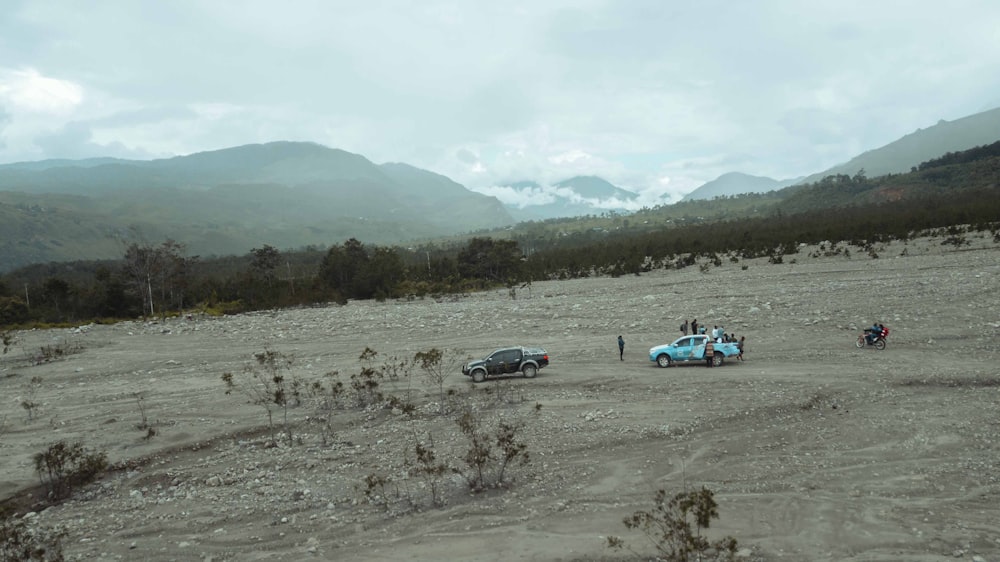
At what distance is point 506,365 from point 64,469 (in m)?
12.4

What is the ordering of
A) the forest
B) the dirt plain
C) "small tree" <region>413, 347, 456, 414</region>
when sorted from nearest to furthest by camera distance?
the dirt plain → "small tree" <region>413, 347, 456, 414</region> → the forest

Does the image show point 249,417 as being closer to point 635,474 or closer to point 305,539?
point 305,539

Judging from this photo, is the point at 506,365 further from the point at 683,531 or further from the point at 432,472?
the point at 683,531

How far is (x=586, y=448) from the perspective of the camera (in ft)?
41.6

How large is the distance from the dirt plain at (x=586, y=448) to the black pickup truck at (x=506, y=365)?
64 centimetres

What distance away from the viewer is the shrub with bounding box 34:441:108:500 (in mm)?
12273

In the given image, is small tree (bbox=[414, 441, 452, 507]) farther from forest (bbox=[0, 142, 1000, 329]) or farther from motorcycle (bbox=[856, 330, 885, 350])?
forest (bbox=[0, 142, 1000, 329])

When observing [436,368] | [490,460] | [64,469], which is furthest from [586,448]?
[64,469]

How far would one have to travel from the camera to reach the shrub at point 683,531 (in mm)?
7410

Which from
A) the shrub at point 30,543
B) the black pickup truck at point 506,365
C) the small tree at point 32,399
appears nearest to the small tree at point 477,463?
the black pickup truck at point 506,365

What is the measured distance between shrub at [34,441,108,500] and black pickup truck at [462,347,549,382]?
418 inches

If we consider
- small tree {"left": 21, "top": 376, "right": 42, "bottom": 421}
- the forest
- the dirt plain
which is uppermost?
the forest

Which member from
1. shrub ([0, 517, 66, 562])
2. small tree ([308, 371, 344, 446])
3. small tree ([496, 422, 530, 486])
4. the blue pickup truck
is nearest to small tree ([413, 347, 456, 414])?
small tree ([308, 371, 344, 446])

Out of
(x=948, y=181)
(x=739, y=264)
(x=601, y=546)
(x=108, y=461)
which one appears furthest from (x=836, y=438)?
(x=948, y=181)
